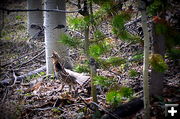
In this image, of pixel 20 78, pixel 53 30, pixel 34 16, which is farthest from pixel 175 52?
pixel 34 16

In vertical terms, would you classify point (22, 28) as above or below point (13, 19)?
below

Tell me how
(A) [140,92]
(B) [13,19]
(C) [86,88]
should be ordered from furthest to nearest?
(B) [13,19], (C) [86,88], (A) [140,92]

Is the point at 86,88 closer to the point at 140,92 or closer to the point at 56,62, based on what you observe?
the point at 56,62

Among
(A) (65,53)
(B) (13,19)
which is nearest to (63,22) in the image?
(A) (65,53)

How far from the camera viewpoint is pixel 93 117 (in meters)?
2.98

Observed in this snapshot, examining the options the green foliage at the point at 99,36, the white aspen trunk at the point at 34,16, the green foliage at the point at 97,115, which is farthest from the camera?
the white aspen trunk at the point at 34,16

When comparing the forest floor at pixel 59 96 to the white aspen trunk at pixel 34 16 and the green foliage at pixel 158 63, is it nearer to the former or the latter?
the green foliage at pixel 158 63

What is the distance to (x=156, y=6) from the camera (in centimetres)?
231

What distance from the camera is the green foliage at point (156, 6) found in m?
2.27

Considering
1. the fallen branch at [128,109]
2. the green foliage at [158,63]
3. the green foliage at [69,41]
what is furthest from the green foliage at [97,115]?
the green foliage at [158,63]

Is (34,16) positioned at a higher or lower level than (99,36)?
higher

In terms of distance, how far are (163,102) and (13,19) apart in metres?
9.81

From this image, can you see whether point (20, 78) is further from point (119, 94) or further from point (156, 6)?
point (156, 6)

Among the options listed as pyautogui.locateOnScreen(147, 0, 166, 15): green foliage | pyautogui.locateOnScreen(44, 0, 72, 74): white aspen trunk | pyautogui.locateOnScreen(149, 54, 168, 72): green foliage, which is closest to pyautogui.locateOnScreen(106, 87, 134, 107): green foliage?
pyautogui.locateOnScreen(149, 54, 168, 72): green foliage
